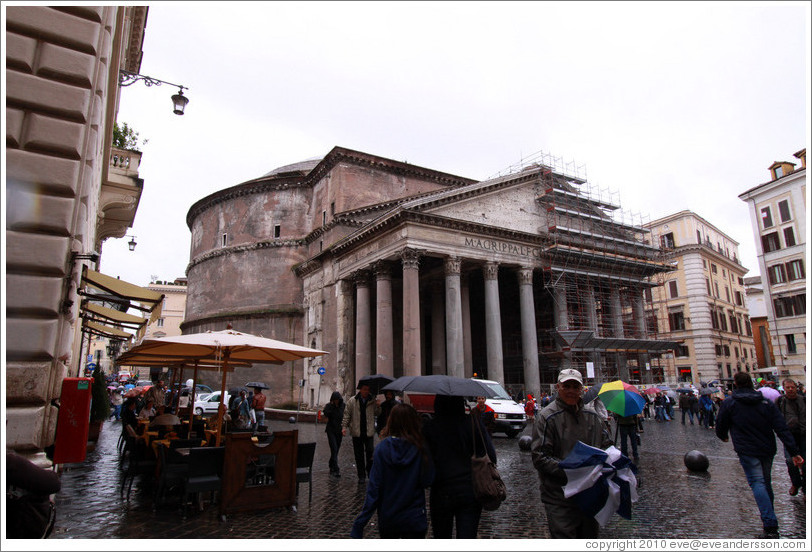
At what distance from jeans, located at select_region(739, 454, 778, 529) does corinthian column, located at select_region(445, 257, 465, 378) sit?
14877mm

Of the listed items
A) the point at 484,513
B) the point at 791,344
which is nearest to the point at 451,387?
the point at 484,513

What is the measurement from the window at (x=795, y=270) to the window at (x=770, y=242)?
54.2 inches

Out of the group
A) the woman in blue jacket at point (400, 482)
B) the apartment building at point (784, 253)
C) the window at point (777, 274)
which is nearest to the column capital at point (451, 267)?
the woman in blue jacket at point (400, 482)

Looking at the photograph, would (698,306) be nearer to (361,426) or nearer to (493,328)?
(493,328)

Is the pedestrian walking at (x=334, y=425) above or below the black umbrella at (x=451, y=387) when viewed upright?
below

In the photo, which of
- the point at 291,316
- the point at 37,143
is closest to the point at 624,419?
the point at 37,143

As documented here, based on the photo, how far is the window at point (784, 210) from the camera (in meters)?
29.3

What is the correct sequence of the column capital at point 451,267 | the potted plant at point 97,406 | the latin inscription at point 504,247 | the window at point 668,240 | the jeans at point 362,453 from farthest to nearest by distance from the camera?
the window at point 668,240, the latin inscription at point 504,247, the column capital at point 451,267, the potted plant at point 97,406, the jeans at point 362,453

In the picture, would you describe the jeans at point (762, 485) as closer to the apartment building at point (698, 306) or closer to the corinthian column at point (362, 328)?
the corinthian column at point (362, 328)

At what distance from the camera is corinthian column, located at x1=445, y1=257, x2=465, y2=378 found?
20.4 metres

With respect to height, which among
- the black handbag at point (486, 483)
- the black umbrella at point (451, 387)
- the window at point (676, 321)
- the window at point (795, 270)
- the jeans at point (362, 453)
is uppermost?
the window at point (795, 270)

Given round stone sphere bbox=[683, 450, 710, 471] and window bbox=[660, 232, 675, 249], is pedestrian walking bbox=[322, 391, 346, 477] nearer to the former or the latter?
round stone sphere bbox=[683, 450, 710, 471]

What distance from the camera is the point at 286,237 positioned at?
31.9 m

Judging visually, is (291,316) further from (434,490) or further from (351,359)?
(434,490)
